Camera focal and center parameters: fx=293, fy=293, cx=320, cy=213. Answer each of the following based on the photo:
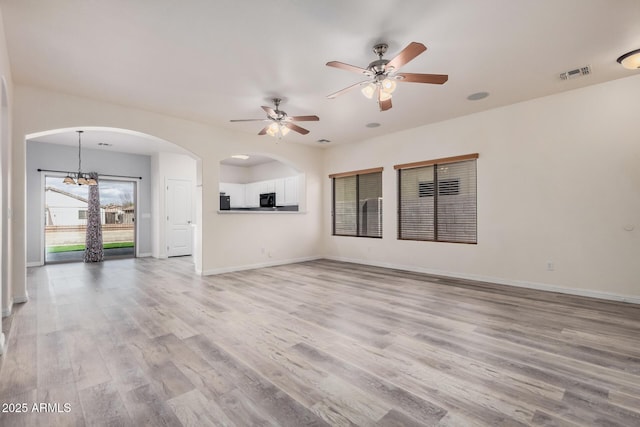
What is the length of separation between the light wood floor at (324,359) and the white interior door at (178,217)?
12.8ft

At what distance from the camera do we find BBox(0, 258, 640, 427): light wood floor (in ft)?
5.63

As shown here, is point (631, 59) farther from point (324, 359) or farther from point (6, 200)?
point (6, 200)

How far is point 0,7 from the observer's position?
243cm

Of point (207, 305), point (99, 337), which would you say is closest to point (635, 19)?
point (207, 305)

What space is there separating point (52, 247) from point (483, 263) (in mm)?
Answer: 12111

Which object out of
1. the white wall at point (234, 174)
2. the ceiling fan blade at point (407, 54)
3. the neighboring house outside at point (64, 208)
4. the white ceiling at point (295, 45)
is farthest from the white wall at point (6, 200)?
the white wall at point (234, 174)

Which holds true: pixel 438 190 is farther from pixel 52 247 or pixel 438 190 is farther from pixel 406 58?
pixel 52 247

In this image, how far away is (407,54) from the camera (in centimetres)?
253

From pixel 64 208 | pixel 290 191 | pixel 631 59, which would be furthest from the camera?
pixel 64 208

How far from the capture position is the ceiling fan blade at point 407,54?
7.80 ft

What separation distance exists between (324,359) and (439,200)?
423 cm

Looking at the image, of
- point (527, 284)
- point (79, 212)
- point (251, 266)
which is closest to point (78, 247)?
point (79, 212)

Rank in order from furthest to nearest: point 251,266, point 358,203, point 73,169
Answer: point 73,169
point 358,203
point 251,266

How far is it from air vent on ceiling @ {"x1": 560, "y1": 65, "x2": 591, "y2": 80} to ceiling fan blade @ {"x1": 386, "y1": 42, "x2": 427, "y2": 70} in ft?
8.28
